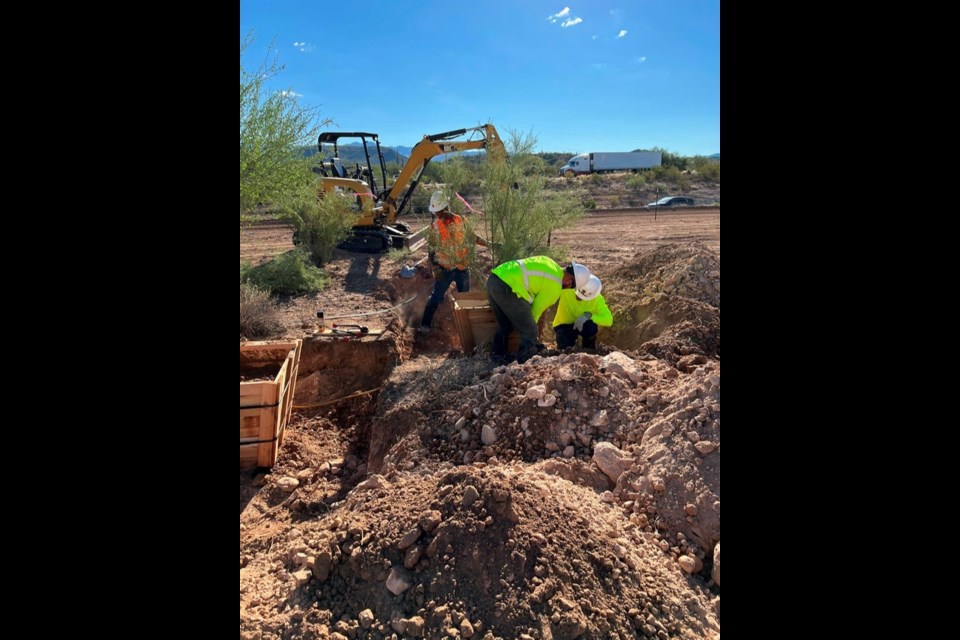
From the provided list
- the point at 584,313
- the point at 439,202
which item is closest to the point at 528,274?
the point at 584,313

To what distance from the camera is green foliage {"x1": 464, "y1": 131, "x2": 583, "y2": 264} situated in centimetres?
1005

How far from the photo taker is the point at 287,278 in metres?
10.9

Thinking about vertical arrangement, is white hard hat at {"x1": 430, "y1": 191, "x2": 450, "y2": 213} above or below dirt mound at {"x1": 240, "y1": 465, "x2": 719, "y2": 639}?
above

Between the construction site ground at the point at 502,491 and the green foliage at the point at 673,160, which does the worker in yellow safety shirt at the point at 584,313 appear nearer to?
the construction site ground at the point at 502,491

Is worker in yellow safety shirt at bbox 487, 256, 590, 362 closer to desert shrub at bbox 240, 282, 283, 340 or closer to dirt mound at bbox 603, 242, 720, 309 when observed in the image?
dirt mound at bbox 603, 242, 720, 309

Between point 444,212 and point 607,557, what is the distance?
22.7ft

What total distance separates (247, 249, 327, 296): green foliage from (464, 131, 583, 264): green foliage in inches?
144

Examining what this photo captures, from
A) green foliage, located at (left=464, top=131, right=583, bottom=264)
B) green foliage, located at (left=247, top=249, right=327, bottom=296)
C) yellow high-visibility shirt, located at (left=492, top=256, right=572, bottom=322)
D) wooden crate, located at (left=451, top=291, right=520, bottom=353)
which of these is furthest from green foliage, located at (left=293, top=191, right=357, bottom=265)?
yellow high-visibility shirt, located at (left=492, top=256, right=572, bottom=322)

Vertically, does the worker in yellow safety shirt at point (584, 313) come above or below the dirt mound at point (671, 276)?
below

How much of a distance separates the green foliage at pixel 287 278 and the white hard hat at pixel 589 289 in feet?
20.3

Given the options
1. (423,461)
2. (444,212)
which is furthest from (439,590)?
(444,212)

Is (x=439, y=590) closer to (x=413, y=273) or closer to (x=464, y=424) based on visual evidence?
(x=464, y=424)

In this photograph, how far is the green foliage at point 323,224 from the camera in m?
13.0

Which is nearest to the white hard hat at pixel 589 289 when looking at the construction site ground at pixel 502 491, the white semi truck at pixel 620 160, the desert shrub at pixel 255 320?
the construction site ground at pixel 502 491
